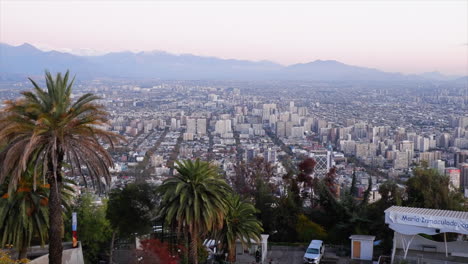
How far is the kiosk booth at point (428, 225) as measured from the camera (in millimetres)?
11969

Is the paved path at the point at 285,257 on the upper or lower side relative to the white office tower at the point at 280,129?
upper

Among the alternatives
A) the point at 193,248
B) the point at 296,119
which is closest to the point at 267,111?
the point at 296,119

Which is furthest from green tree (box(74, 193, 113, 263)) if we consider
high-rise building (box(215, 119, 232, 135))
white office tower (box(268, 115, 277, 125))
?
white office tower (box(268, 115, 277, 125))

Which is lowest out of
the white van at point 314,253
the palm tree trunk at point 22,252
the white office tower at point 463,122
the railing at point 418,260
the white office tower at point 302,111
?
the white office tower at point 302,111

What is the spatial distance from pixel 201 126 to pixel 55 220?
65097 millimetres

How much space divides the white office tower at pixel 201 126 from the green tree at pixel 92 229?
Result: 5393 cm

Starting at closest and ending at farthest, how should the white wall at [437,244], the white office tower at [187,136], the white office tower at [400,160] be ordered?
the white wall at [437,244] < the white office tower at [400,160] < the white office tower at [187,136]

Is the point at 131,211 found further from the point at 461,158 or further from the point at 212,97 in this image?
the point at 212,97

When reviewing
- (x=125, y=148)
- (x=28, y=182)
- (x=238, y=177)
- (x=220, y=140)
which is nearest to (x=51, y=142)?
(x=28, y=182)

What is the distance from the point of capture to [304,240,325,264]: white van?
14.0 meters

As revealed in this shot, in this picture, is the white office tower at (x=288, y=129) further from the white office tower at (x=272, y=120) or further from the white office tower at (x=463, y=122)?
the white office tower at (x=463, y=122)

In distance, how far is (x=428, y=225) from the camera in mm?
12203

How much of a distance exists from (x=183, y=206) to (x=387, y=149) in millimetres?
47534

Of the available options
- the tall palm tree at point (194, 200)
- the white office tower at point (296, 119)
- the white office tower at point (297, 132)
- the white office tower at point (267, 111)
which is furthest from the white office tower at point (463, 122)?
the tall palm tree at point (194, 200)
